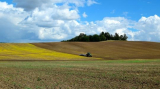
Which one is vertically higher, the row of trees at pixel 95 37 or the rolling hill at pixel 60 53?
the row of trees at pixel 95 37

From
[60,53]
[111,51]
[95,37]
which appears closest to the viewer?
[60,53]

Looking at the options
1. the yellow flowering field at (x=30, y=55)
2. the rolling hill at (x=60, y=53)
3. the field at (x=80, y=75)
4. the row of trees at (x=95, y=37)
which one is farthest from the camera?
the row of trees at (x=95, y=37)

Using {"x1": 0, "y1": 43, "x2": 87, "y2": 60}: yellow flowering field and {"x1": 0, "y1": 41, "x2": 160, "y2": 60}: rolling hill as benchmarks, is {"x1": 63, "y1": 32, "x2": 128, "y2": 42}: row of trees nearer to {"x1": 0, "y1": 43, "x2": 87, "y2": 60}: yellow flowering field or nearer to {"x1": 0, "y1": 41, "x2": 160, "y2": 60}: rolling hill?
{"x1": 0, "y1": 41, "x2": 160, "y2": 60}: rolling hill

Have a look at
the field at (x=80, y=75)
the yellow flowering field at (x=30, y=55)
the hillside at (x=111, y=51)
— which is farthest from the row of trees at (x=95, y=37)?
the field at (x=80, y=75)

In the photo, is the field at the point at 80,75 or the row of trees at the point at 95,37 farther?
the row of trees at the point at 95,37

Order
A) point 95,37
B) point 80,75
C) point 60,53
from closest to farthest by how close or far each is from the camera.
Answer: point 80,75 < point 60,53 < point 95,37

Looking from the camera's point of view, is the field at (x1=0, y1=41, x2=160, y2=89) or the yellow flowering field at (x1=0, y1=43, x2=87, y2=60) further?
the yellow flowering field at (x1=0, y1=43, x2=87, y2=60)

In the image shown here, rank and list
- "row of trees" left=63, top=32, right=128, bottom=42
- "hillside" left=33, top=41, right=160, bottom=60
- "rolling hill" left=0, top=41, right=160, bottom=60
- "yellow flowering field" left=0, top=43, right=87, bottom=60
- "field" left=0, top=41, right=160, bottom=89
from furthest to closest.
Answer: "row of trees" left=63, top=32, right=128, bottom=42, "hillside" left=33, top=41, right=160, bottom=60, "rolling hill" left=0, top=41, right=160, bottom=60, "yellow flowering field" left=0, top=43, right=87, bottom=60, "field" left=0, top=41, right=160, bottom=89

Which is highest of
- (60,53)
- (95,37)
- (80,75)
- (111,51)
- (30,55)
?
(95,37)

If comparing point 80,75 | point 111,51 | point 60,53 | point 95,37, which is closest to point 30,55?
point 60,53

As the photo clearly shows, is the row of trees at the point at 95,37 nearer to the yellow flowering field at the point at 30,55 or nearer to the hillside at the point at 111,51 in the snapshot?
the hillside at the point at 111,51

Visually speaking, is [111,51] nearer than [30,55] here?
No

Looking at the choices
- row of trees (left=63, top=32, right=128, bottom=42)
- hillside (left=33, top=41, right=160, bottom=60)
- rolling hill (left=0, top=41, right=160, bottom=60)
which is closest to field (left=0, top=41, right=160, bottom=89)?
rolling hill (left=0, top=41, right=160, bottom=60)

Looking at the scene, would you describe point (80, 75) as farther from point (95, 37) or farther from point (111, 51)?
point (95, 37)
